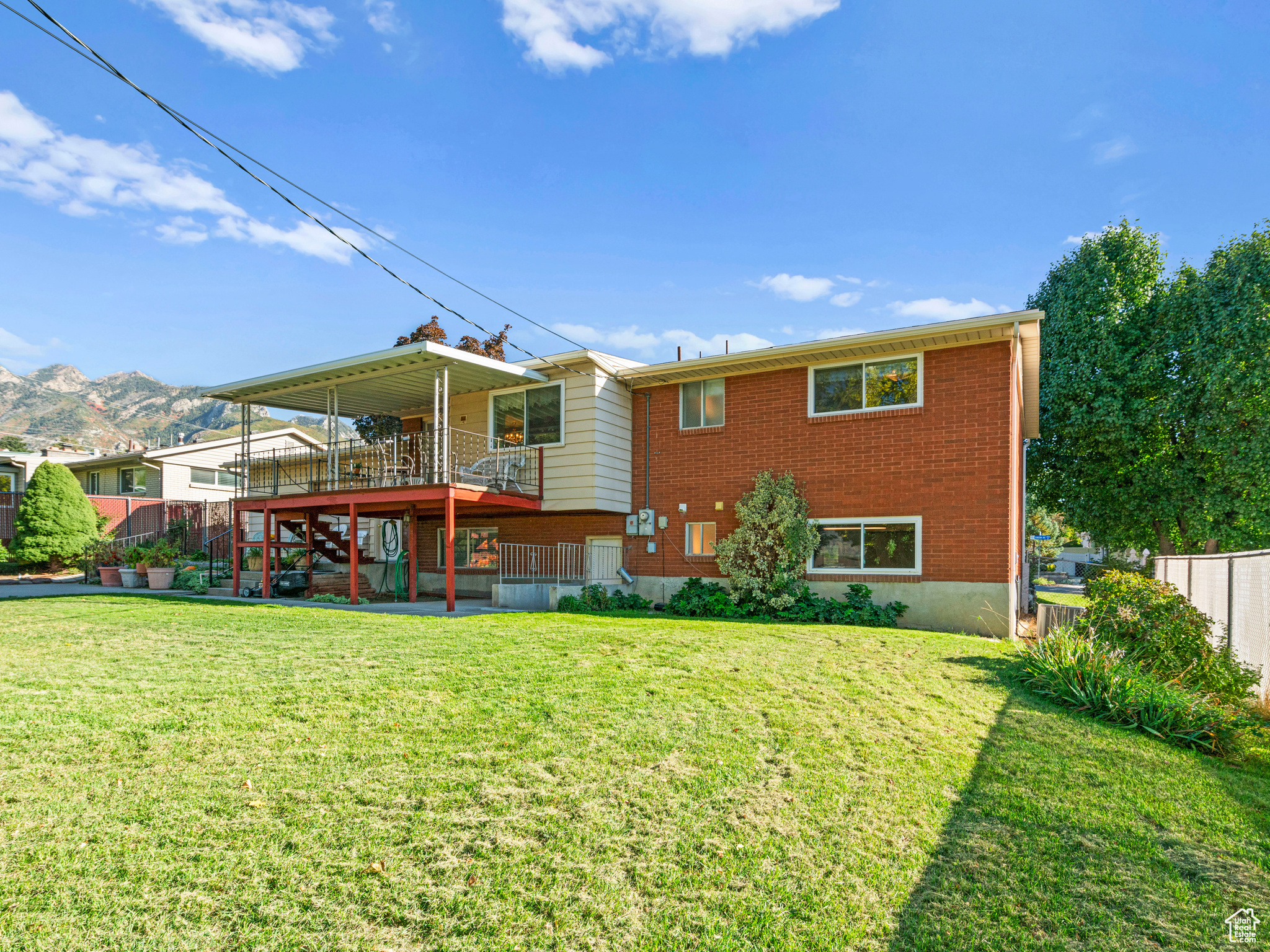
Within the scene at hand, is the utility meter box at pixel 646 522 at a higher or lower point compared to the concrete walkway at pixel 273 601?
higher

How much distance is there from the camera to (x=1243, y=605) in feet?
23.3

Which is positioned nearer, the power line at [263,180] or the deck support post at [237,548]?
the power line at [263,180]

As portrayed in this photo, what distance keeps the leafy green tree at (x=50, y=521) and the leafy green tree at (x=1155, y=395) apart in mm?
29539

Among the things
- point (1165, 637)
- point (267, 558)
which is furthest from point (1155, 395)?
point (267, 558)

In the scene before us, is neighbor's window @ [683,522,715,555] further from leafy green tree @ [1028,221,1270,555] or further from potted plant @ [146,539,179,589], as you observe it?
potted plant @ [146,539,179,589]

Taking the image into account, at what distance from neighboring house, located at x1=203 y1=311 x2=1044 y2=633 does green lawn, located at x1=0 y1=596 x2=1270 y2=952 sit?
19.1 ft

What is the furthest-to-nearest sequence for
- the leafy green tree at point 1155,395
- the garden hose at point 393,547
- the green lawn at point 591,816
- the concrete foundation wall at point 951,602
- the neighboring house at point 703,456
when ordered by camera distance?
the leafy green tree at point 1155,395 → the garden hose at point 393,547 → the neighboring house at point 703,456 → the concrete foundation wall at point 951,602 → the green lawn at point 591,816

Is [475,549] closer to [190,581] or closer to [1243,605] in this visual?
[190,581]

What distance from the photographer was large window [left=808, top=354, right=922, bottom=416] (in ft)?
41.2

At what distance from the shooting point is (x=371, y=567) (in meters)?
17.5

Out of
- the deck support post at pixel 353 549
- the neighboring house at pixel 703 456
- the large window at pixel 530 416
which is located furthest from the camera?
the large window at pixel 530 416

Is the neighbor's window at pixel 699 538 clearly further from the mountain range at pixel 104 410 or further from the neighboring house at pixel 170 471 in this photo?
the mountain range at pixel 104 410

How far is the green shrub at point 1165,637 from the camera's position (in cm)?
665

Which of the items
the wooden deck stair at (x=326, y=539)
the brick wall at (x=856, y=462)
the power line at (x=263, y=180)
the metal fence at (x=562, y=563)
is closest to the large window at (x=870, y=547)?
the brick wall at (x=856, y=462)
